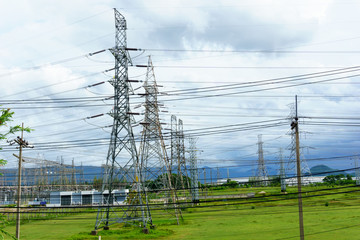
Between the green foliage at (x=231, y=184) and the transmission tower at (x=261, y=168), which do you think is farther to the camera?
the transmission tower at (x=261, y=168)

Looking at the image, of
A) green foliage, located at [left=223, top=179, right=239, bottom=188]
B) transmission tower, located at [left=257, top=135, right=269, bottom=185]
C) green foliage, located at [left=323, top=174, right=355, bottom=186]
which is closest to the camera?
green foliage, located at [left=223, top=179, right=239, bottom=188]

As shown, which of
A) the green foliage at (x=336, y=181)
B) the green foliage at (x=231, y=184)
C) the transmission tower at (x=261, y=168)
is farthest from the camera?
the transmission tower at (x=261, y=168)

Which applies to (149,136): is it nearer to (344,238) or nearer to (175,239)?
(175,239)

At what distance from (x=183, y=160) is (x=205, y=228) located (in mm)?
26669

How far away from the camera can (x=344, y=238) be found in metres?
27.6

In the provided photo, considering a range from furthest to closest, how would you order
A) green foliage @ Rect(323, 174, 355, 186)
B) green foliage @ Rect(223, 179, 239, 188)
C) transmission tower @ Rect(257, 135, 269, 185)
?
transmission tower @ Rect(257, 135, 269, 185) → green foliage @ Rect(323, 174, 355, 186) → green foliage @ Rect(223, 179, 239, 188)

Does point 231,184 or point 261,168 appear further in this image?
point 261,168

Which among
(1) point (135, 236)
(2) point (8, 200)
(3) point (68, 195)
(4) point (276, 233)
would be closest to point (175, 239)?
(1) point (135, 236)

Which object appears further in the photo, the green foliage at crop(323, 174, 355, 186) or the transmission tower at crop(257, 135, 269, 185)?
the transmission tower at crop(257, 135, 269, 185)

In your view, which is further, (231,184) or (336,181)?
(336,181)

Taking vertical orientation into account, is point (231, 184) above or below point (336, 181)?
above

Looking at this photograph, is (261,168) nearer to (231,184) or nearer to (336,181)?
(336,181)

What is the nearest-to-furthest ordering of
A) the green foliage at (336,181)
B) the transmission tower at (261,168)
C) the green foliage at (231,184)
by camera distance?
1. the green foliage at (231,184)
2. the green foliage at (336,181)
3. the transmission tower at (261,168)

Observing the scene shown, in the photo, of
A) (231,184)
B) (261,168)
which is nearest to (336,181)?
(261,168)
